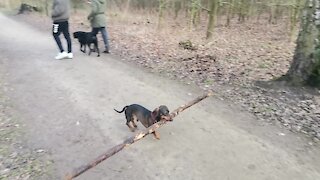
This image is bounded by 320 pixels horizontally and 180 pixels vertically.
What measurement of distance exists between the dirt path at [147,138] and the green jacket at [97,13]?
2.20 m

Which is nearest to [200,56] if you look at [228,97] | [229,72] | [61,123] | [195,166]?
[229,72]

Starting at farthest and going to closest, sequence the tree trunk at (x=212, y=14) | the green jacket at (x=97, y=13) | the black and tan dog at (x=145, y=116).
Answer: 1. the tree trunk at (x=212, y=14)
2. the green jacket at (x=97, y=13)
3. the black and tan dog at (x=145, y=116)

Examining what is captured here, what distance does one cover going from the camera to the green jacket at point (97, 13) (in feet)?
33.7

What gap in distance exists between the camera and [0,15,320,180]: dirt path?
4.40m

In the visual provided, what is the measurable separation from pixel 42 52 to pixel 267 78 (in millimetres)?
6873

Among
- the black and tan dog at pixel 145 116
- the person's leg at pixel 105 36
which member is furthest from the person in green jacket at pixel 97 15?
the black and tan dog at pixel 145 116

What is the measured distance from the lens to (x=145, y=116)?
5086mm

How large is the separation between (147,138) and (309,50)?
375 centimetres

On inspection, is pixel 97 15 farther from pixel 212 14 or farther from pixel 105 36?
pixel 212 14

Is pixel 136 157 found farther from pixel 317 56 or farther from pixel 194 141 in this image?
pixel 317 56

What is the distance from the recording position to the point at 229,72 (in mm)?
8742

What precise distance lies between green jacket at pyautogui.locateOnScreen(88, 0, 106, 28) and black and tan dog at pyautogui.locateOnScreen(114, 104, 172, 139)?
5.60 meters

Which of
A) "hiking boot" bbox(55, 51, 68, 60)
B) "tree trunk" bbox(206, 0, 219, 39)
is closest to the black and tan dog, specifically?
→ "hiking boot" bbox(55, 51, 68, 60)

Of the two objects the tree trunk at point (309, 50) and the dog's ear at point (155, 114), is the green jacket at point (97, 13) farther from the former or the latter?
the dog's ear at point (155, 114)
